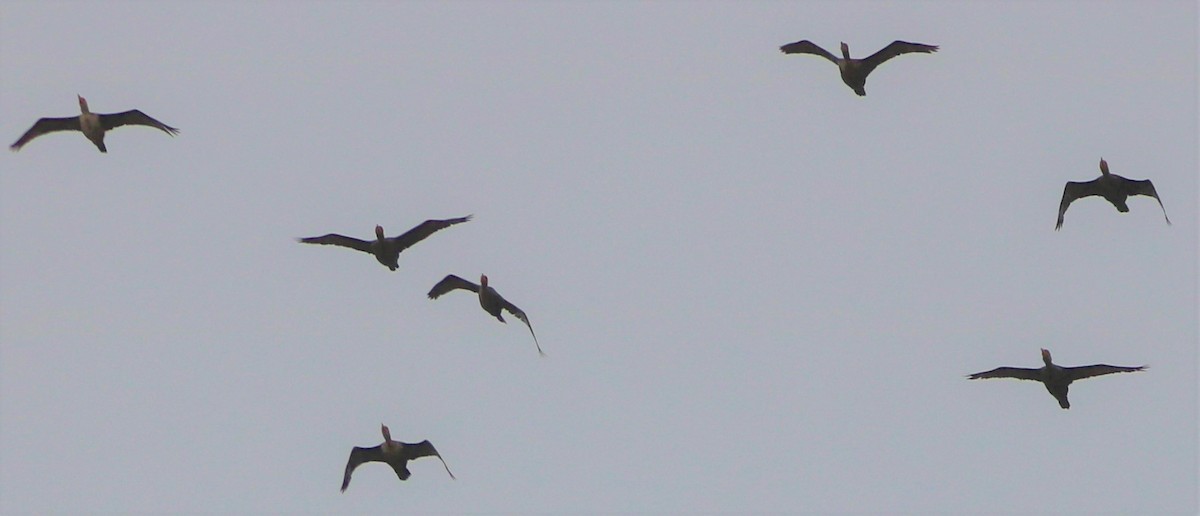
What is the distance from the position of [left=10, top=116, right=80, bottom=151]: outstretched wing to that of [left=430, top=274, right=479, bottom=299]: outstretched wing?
214 inches

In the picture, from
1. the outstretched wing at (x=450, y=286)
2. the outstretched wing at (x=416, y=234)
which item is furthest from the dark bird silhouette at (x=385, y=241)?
the outstretched wing at (x=450, y=286)

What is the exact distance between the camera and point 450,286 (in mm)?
22891

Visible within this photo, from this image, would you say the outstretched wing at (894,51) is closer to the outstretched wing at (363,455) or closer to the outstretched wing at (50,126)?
the outstretched wing at (363,455)

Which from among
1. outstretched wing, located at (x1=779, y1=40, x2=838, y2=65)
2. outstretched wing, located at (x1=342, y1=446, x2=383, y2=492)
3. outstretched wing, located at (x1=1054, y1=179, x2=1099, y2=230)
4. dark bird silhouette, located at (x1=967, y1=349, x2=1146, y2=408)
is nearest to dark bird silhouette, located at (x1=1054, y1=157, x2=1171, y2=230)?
outstretched wing, located at (x1=1054, y1=179, x2=1099, y2=230)

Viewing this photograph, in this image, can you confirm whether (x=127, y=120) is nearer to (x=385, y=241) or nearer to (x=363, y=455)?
(x=385, y=241)

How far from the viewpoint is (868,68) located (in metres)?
22.1

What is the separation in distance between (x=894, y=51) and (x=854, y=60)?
561 millimetres

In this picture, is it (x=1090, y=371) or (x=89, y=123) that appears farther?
(x=89, y=123)

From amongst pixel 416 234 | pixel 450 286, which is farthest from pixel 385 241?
pixel 450 286

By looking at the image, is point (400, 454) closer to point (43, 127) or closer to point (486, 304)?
point (486, 304)

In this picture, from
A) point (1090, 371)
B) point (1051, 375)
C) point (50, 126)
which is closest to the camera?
point (1090, 371)

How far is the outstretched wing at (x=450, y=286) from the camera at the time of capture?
2273cm

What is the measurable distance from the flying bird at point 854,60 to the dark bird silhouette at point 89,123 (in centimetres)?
891

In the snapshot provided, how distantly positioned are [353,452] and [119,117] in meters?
5.61
